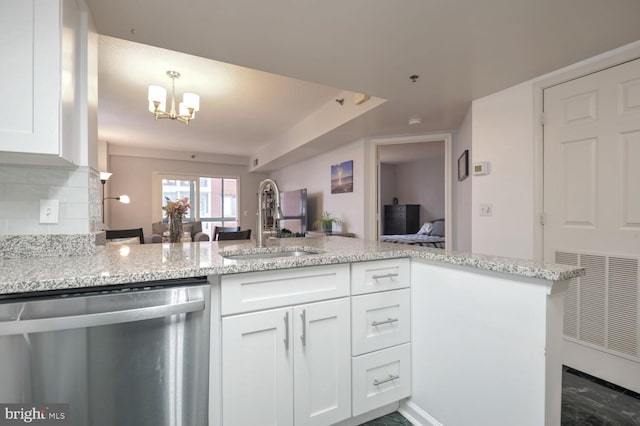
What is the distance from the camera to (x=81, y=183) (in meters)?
1.44

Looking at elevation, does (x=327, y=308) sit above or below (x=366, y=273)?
below

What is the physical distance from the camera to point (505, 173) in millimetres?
2584

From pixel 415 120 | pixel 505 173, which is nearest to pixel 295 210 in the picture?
pixel 415 120

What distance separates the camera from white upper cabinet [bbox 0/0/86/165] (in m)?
1.07

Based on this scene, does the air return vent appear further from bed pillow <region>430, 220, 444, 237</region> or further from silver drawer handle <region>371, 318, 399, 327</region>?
bed pillow <region>430, 220, 444, 237</region>

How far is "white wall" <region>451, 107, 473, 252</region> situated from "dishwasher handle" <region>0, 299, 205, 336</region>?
2810 mm

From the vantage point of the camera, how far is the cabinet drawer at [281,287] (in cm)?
116

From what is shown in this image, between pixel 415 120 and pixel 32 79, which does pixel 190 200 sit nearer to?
pixel 415 120

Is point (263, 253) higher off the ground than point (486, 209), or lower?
lower

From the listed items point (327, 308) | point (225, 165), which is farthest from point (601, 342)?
point (225, 165)

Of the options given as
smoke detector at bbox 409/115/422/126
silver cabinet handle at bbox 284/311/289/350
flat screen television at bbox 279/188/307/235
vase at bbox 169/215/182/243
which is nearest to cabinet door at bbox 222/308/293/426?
silver cabinet handle at bbox 284/311/289/350

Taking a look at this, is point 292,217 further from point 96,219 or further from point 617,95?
point 617,95

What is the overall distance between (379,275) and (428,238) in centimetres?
476

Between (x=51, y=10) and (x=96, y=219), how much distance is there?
36.4 inches
